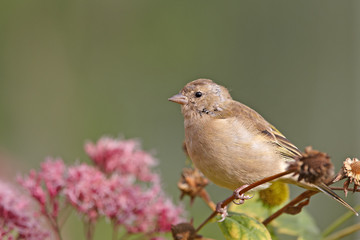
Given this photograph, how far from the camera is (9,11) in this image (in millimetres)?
8836

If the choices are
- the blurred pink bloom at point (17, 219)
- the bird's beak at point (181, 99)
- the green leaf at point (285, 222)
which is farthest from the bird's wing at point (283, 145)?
the blurred pink bloom at point (17, 219)

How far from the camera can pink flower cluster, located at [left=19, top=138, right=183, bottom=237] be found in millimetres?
2844

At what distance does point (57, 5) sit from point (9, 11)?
798 millimetres

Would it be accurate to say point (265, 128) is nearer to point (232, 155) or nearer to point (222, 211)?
point (232, 155)

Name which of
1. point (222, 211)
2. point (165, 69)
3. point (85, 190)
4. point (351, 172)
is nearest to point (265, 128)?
point (222, 211)

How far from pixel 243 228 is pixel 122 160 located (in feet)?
3.88

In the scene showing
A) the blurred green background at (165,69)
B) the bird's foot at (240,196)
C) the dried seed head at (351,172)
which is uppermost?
the blurred green background at (165,69)

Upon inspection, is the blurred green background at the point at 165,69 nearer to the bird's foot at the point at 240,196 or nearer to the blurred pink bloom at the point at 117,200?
the blurred pink bloom at the point at 117,200

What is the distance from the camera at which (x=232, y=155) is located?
2740 mm

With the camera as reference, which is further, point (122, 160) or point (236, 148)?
point (122, 160)

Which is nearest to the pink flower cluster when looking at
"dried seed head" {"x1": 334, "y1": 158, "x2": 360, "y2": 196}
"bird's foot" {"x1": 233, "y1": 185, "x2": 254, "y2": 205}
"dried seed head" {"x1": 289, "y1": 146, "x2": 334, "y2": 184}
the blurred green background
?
"bird's foot" {"x1": 233, "y1": 185, "x2": 254, "y2": 205}

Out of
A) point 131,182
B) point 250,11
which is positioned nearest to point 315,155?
point 131,182

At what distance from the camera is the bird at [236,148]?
2703mm

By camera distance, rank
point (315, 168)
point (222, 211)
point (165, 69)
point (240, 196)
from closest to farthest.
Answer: point (315, 168), point (222, 211), point (240, 196), point (165, 69)
